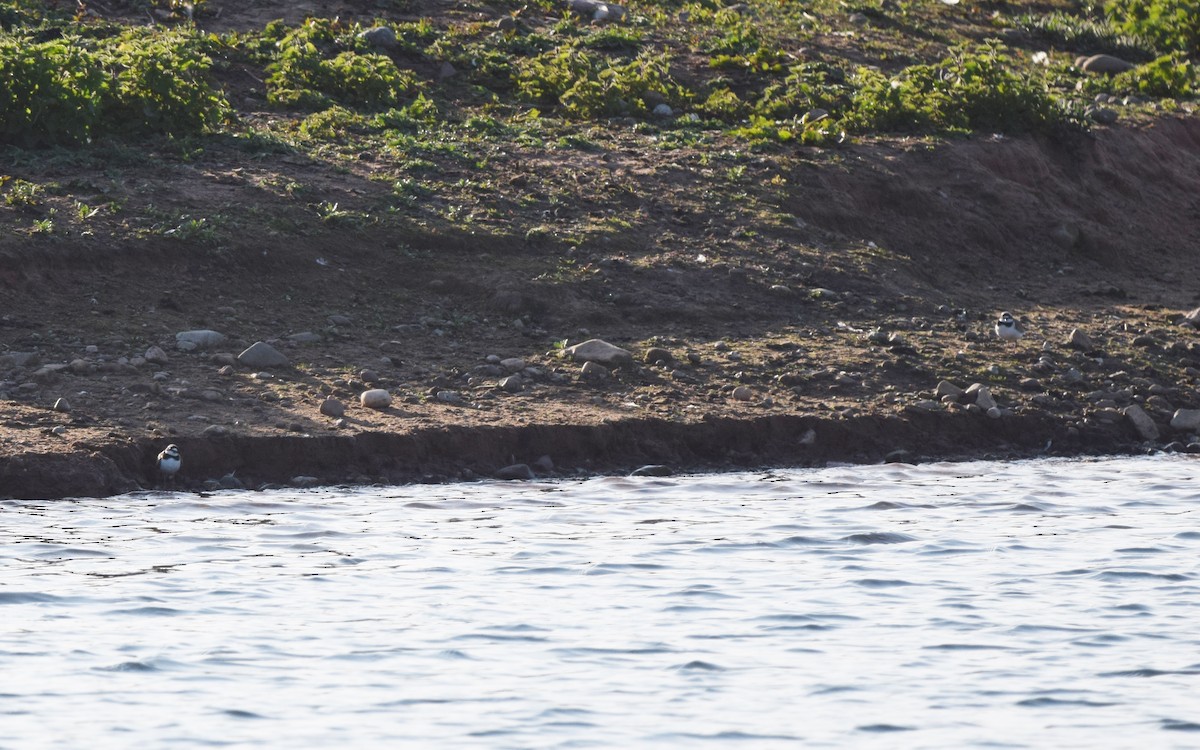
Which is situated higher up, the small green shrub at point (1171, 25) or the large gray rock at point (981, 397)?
the small green shrub at point (1171, 25)

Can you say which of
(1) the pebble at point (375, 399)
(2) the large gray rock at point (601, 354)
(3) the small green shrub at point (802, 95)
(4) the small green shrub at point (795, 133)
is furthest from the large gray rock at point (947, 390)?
(3) the small green shrub at point (802, 95)

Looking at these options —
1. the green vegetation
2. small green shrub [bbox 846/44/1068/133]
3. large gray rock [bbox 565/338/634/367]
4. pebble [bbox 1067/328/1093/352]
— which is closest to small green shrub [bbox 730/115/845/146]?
the green vegetation

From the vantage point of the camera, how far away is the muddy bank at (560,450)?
6867mm

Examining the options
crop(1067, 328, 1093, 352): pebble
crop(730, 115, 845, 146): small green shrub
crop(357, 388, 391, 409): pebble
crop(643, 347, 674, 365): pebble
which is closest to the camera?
crop(357, 388, 391, 409): pebble

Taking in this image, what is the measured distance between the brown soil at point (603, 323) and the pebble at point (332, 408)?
0.21 feet

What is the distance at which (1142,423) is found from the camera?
336 inches

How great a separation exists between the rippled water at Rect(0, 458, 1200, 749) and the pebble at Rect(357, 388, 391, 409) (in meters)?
0.76

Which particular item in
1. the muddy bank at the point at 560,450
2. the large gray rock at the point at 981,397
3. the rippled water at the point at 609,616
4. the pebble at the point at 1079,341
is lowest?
the rippled water at the point at 609,616

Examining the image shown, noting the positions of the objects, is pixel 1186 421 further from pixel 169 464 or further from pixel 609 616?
pixel 169 464

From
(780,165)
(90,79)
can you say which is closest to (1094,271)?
(780,165)

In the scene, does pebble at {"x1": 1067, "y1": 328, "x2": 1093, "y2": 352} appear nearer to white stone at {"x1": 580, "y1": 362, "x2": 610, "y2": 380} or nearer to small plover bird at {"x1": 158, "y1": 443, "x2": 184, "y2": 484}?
white stone at {"x1": 580, "y1": 362, "x2": 610, "y2": 380}

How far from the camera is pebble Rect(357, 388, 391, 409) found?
769cm

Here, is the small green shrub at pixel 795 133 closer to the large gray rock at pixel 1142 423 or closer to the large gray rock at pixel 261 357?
the large gray rock at pixel 1142 423

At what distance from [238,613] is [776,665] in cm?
176
